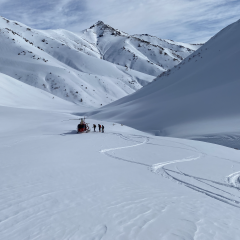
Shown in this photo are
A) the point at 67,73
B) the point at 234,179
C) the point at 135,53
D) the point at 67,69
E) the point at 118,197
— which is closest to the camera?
the point at 118,197

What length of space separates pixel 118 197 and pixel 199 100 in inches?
991

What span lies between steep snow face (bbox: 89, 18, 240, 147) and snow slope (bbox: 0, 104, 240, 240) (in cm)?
1052

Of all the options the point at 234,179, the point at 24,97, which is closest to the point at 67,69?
the point at 24,97

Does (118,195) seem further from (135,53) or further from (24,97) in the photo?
(135,53)

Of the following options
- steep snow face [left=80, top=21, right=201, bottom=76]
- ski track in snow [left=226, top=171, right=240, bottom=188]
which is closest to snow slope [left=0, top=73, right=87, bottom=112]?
ski track in snow [left=226, top=171, right=240, bottom=188]

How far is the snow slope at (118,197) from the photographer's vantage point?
4465 millimetres

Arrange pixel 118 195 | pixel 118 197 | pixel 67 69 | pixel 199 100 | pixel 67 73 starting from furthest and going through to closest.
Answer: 1. pixel 67 69
2. pixel 67 73
3. pixel 199 100
4. pixel 118 195
5. pixel 118 197

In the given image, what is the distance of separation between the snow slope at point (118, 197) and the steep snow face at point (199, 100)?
10.5 metres

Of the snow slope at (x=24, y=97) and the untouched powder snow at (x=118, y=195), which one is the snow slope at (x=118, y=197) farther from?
the snow slope at (x=24, y=97)

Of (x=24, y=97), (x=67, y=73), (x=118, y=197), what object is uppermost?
(x=67, y=73)

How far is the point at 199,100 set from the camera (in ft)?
94.2

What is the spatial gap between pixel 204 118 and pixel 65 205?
860 inches

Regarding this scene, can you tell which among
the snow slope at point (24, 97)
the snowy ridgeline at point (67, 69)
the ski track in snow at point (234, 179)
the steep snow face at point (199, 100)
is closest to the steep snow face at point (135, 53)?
the snowy ridgeline at point (67, 69)

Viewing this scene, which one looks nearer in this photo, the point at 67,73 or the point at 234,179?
the point at 234,179
